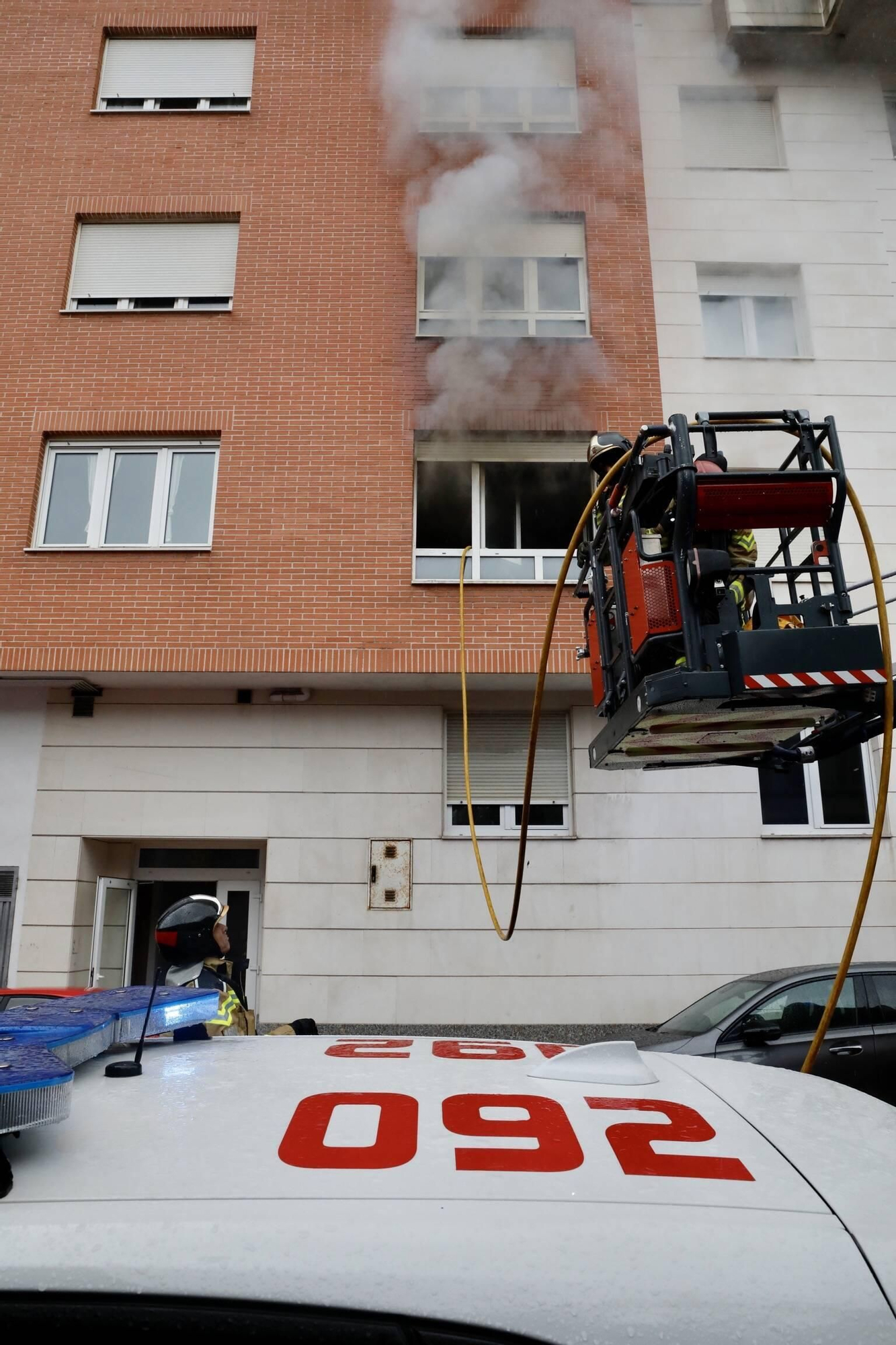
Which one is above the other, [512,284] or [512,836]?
[512,284]

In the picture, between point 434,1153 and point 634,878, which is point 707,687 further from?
point 634,878

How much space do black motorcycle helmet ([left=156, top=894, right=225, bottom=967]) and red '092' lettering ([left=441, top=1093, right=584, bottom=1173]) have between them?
0.85 meters

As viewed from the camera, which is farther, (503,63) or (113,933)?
(503,63)

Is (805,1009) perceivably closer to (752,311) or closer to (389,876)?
(389,876)

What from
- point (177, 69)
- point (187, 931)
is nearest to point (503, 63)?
point (177, 69)

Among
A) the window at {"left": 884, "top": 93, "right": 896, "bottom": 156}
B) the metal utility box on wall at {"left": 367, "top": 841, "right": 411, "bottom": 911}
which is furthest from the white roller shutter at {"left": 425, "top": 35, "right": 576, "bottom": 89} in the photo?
the metal utility box on wall at {"left": 367, "top": 841, "right": 411, "bottom": 911}

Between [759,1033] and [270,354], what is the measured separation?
759 centimetres

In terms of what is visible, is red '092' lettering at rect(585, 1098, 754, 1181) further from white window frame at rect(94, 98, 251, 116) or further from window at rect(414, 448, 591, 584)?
white window frame at rect(94, 98, 251, 116)

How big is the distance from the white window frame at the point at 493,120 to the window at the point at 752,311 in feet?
7.26

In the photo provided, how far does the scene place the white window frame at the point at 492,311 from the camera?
9781 millimetres

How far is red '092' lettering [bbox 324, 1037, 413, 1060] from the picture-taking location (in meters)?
1.71

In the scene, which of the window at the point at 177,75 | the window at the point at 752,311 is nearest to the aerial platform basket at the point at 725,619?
the window at the point at 752,311

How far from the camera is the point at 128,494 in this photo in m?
9.54

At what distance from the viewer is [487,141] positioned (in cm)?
1021
